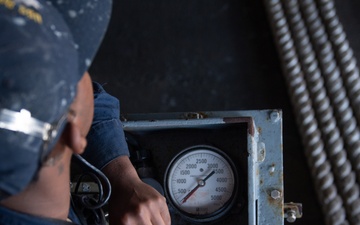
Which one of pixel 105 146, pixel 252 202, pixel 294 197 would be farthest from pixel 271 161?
pixel 294 197

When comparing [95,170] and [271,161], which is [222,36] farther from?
[95,170]

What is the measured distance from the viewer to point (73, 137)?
0.66 m

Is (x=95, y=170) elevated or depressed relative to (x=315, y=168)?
depressed

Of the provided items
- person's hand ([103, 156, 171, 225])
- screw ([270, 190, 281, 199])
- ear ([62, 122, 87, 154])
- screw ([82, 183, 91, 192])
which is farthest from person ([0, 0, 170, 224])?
screw ([270, 190, 281, 199])

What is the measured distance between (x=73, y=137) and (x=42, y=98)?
0.06m

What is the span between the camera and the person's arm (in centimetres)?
93

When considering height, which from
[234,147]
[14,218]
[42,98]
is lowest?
[14,218]

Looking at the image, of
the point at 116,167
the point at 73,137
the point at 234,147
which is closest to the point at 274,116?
the point at 234,147

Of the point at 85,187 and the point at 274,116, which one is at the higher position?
the point at 274,116

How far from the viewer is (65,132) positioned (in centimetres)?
66

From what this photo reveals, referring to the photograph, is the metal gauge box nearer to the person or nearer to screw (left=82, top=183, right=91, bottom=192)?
screw (left=82, top=183, right=91, bottom=192)

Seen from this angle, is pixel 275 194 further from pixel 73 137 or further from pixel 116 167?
pixel 73 137

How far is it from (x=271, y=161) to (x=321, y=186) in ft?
1.34

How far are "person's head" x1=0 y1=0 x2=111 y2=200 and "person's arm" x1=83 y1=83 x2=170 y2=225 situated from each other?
290 millimetres
